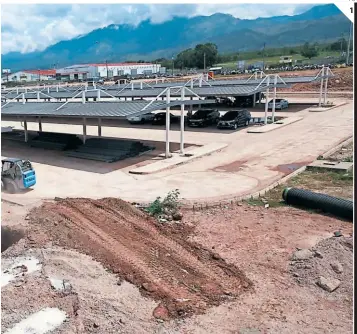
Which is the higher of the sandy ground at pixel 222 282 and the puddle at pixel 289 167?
the sandy ground at pixel 222 282

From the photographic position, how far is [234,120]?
105 ft

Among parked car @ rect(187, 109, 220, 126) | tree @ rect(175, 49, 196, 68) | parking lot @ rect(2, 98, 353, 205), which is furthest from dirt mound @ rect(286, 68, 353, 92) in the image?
tree @ rect(175, 49, 196, 68)

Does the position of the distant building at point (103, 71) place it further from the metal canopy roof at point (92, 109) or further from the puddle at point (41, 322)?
the puddle at point (41, 322)

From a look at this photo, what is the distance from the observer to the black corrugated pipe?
1246 centimetres

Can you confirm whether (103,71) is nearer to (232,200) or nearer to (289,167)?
(289,167)

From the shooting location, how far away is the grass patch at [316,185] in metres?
14.6

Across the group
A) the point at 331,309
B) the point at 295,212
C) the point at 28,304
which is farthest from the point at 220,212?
the point at 28,304

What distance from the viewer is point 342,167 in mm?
18188

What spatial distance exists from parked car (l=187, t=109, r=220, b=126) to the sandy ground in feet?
70.9

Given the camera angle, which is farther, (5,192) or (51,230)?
(5,192)

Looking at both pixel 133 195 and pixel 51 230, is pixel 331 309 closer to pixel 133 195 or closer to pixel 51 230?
pixel 51 230

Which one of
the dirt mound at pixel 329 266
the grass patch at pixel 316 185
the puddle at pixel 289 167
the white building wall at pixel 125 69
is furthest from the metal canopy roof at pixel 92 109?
the white building wall at pixel 125 69

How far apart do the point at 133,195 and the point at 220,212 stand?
3.80m

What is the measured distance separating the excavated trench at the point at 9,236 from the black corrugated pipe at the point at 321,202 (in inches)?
340
